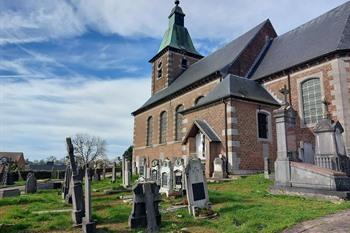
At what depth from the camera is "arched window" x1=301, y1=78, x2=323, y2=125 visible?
53.1ft

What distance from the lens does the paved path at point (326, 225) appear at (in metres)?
4.81

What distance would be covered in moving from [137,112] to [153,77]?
462cm

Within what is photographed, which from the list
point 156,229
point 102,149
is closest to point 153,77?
point 156,229

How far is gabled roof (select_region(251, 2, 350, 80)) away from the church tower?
1120cm

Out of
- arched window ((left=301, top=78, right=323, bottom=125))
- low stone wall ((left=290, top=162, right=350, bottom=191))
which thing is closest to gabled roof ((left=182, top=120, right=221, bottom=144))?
arched window ((left=301, top=78, right=323, bottom=125))

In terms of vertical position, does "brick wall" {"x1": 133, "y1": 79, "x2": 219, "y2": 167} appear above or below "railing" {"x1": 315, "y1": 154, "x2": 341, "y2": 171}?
above

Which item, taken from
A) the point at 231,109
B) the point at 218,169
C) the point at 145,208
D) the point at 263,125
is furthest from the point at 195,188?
the point at 263,125

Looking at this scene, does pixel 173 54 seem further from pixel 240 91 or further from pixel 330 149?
pixel 330 149

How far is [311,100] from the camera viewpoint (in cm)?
1664

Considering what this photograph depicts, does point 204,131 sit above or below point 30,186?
above

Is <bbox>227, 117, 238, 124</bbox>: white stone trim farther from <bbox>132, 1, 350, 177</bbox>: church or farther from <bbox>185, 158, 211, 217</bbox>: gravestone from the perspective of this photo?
<bbox>185, 158, 211, 217</bbox>: gravestone

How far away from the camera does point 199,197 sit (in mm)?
7363

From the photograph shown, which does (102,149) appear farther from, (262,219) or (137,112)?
(262,219)

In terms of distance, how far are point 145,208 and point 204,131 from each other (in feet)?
34.5
